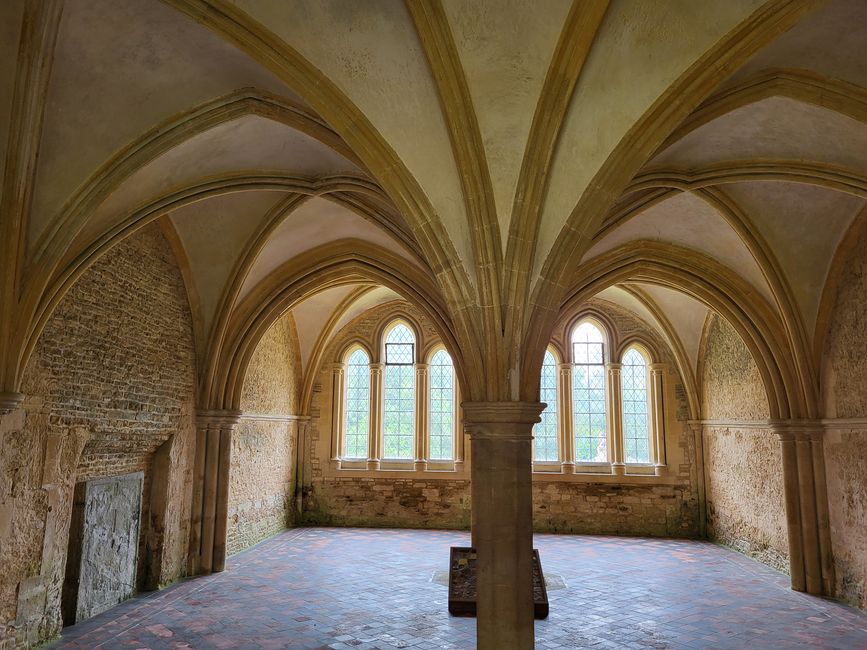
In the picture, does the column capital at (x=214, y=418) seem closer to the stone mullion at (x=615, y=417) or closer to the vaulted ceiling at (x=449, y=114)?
the vaulted ceiling at (x=449, y=114)

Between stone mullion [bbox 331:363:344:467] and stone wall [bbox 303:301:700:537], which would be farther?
stone mullion [bbox 331:363:344:467]

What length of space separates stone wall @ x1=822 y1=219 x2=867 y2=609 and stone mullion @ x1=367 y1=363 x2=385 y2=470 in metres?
8.82

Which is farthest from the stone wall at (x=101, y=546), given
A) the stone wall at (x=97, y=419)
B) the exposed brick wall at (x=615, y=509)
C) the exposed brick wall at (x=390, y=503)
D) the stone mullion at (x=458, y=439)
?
the exposed brick wall at (x=615, y=509)

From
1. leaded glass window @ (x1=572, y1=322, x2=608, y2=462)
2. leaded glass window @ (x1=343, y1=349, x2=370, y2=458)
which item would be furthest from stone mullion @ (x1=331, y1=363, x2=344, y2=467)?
leaded glass window @ (x1=572, y1=322, x2=608, y2=462)

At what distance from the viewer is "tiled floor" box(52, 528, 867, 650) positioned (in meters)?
6.73

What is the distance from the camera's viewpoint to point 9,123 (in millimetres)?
5484

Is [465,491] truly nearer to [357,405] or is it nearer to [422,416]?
[422,416]

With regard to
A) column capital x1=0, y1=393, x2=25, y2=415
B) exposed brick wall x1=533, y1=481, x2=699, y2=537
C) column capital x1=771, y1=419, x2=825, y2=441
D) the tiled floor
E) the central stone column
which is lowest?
the tiled floor

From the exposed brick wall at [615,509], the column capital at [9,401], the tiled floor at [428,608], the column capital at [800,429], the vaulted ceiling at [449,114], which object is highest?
the vaulted ceiling at [449,114]

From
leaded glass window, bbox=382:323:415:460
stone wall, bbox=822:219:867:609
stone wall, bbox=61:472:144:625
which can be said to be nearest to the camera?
stone wall, bbox=61:472:144:625

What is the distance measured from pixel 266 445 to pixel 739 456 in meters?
8.90

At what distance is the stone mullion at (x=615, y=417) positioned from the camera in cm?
1397

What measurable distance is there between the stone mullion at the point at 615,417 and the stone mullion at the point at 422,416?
13.0 ft

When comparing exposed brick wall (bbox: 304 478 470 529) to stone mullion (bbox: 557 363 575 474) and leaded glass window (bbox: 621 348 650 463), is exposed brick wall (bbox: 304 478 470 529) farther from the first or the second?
leaded glass window (bbox: 621 348 650 463)
